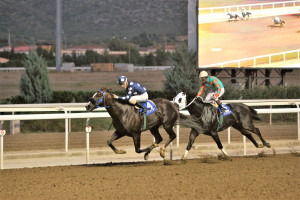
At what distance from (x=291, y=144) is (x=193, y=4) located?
11.2m

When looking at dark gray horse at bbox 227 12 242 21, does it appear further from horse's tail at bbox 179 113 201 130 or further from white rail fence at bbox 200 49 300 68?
horse's tail at bbox 179 113 201 130

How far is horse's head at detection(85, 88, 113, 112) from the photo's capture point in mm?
8758

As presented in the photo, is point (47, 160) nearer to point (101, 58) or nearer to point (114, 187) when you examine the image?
point (114, 187)

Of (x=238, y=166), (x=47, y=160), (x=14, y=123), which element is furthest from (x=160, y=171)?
(x=14, y=123)

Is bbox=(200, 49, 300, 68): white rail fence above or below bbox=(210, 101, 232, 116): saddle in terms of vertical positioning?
above

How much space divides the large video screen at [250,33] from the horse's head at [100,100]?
471 inches

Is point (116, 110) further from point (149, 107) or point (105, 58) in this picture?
point (105, 58)

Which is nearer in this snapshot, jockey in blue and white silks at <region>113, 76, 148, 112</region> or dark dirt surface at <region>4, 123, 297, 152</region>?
jockey in blue and white silks at <region>113, 76, 148, 112</region>

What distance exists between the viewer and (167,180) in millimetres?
7641

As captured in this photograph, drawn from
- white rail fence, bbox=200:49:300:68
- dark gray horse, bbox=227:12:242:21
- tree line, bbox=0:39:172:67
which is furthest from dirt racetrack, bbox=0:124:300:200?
tree line, bbox=0:39:172:67

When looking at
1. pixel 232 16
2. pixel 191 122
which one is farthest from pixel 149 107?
pixel 232 16

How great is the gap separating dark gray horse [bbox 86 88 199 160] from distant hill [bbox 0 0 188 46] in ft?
272

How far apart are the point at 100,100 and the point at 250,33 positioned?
12918mm

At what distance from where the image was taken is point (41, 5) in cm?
11181
